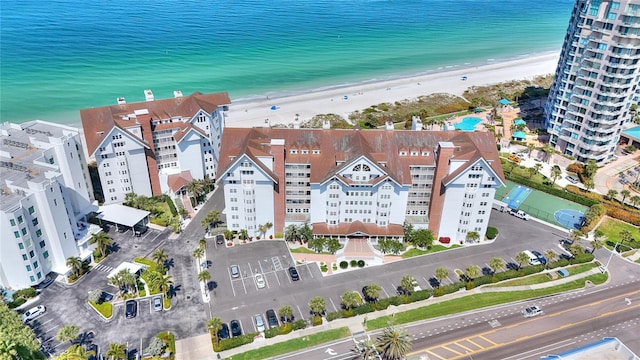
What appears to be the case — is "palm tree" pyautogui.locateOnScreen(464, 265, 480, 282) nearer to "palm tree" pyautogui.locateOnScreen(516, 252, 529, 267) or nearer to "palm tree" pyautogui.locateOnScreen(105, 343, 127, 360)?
"palm tree" pyautogui.locateOnScreen(516, 252, 529, 267)

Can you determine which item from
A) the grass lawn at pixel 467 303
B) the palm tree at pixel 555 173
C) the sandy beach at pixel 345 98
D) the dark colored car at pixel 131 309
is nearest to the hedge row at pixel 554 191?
the palm tree at pixel 555 173

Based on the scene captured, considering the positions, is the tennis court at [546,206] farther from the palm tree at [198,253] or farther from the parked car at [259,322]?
the palm tree at [198,253]

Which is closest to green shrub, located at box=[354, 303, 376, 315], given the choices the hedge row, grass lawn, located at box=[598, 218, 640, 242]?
grass lawn, located at box=[598, 218, 640, 242]

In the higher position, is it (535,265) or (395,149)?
(395,149)

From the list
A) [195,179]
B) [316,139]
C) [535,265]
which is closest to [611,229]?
[535,265]

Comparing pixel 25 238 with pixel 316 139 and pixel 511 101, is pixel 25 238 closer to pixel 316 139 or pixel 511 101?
pixel 316 139

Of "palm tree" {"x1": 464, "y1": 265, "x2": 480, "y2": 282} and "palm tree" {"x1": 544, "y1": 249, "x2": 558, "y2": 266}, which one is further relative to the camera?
"palm tree" {"x1": 544, "y1": 249, "x2": 558, "y2": 266}
